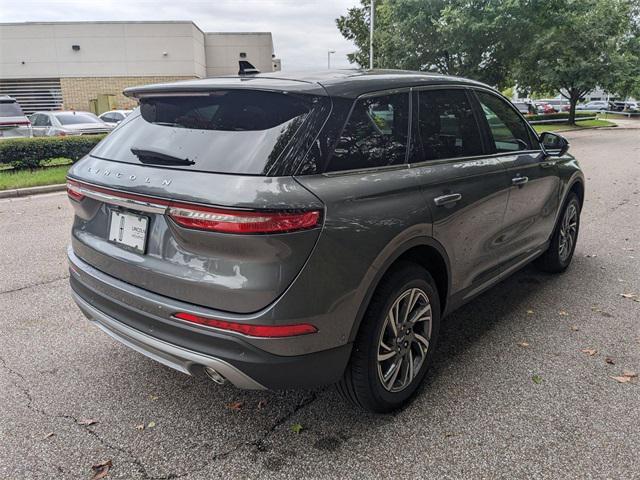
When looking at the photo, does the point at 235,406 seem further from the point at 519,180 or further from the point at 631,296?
the point at 631,296

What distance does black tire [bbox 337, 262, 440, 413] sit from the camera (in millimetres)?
2496

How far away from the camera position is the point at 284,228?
2102mm

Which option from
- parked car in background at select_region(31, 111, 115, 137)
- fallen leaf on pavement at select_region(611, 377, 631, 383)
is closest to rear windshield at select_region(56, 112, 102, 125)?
parked car in background at select_region(31, 111, 115, 137)

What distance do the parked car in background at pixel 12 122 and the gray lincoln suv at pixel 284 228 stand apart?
1515 centimetres

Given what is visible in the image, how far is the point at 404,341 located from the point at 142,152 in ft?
5.44

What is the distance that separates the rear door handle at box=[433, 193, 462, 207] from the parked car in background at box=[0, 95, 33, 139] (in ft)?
53.2

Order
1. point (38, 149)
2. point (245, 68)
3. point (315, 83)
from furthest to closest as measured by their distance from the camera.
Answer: point (38, 149), point (245, 68), point (315, 83)

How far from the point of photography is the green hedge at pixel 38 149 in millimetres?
11558

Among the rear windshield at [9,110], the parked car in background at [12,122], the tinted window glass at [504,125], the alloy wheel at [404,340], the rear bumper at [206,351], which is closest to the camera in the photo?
the rear bumper at [206,351]

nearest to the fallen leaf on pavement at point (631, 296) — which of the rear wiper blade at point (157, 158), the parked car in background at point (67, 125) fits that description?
the rear wiper blade at point (157, 158)

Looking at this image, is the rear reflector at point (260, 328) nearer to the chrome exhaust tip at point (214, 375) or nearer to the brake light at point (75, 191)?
the chrome exhaust tip at point (214, 375)

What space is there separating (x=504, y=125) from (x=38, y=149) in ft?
36.9

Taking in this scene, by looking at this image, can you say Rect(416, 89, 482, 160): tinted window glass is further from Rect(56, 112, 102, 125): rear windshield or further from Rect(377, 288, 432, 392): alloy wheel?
Rect(56, 112, 102, 125): rear windshield

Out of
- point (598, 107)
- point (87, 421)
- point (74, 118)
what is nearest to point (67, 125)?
point (74, 118)
